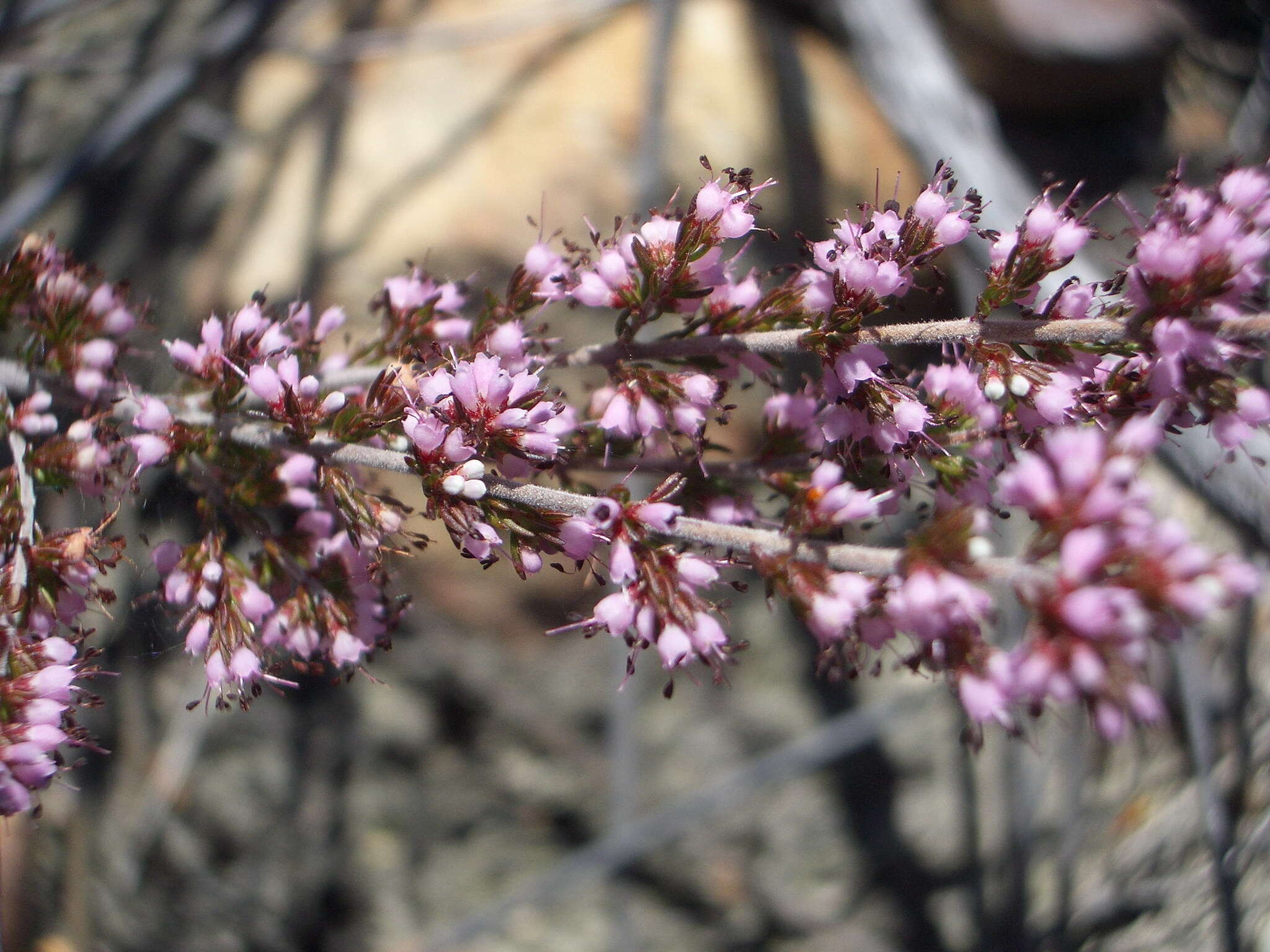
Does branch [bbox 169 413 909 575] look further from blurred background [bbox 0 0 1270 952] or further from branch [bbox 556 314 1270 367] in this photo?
blurred background [bbox 0 0 1270 952]

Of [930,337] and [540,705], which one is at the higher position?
[930,337]

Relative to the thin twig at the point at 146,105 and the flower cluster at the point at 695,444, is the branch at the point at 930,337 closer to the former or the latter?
the flower cluster at the point at 695,444

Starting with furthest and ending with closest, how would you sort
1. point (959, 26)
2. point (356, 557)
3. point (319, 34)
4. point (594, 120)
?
point (959, 26) < point (319, 34) < point (594, 120) < point (356, 557)

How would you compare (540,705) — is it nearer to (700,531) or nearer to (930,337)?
(700,531)

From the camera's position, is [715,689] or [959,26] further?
[959,26]

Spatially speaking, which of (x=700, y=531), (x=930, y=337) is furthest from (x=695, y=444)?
(x=930, y=337)

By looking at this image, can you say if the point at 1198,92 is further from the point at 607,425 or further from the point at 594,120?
the point at 607,425

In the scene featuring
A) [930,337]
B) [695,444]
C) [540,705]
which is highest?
[930,337]

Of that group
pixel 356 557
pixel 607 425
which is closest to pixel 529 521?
pixel 607 425

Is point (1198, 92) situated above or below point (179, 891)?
above
